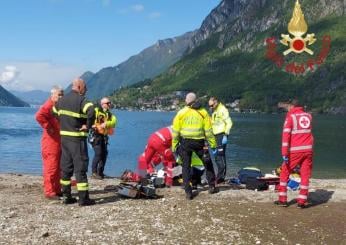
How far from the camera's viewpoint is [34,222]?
1142 centimetres

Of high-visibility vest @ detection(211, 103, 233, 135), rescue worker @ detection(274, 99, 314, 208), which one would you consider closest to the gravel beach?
rescue worker @ detection(274, 99, 314, 208)

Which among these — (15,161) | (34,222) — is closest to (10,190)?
(34,222)

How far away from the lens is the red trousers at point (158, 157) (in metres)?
16.5

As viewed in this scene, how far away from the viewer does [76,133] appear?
13172 millimetres

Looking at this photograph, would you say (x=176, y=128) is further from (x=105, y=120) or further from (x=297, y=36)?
(x=297, y=36)

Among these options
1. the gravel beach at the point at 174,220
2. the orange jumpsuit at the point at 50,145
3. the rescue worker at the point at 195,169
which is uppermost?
the orange jumpsuit at the point at 50,145

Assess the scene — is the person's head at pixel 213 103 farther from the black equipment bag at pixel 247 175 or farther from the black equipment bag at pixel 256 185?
the black equipment bag at pixel 256 185

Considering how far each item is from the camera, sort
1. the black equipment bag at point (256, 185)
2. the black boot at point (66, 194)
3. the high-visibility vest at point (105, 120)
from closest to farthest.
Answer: the black boot at point (66, 194) < the black equipment bag at point (256, 185) < the high-visibility vest at point (105, 120)

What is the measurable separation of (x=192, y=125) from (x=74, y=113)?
311cm

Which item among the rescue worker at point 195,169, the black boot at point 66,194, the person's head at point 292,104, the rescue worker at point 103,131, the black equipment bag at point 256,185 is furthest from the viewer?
the rescue worker at point 103,131

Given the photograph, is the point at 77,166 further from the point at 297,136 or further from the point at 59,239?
the point at 297,136

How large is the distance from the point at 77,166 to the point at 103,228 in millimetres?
2561

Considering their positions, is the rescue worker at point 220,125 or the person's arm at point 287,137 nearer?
the person's arm at point 287,137

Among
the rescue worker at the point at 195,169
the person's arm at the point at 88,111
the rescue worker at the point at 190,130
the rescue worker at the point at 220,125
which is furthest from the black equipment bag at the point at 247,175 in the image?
the person's arm at the point at 88,111
